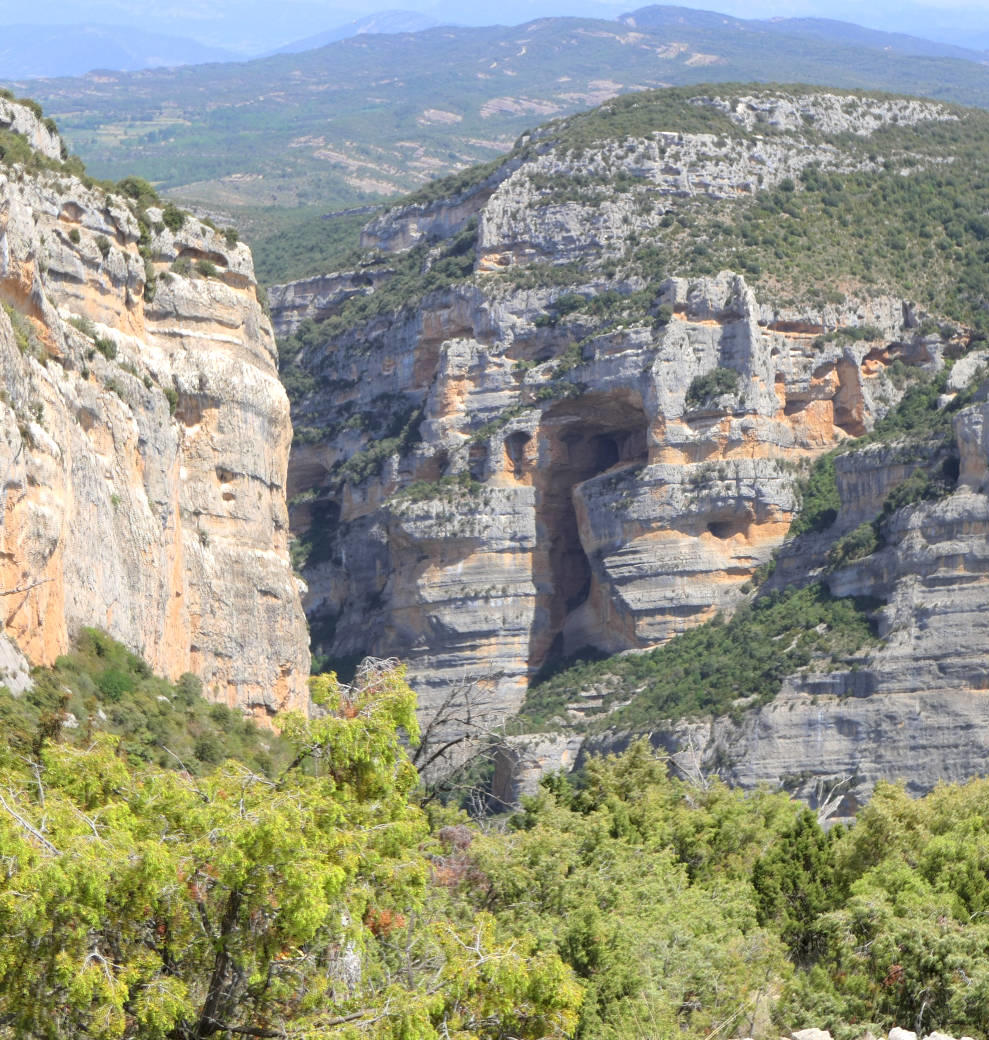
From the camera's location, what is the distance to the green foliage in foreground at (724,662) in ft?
271

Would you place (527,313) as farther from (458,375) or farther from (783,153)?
(783,153)

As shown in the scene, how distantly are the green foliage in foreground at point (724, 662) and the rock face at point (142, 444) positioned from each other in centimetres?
2695

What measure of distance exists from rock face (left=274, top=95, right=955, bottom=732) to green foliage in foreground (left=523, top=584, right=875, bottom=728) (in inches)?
78.0

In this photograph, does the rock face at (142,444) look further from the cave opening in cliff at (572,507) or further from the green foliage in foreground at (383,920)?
the cave opening in cliff at (572,507)

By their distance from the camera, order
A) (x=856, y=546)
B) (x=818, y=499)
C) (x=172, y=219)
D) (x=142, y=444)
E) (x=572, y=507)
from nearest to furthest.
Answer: (x=142, y=444) < (x=172, y=219) < (x=856, y=546) < (x=818, y=499) < (x=572, y=507)

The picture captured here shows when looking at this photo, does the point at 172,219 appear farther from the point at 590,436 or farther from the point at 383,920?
the point at 590,436

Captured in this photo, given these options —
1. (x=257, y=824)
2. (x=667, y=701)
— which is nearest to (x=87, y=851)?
(x=257, y=824)

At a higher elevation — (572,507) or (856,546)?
(856,546)

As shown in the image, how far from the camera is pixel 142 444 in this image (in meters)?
52.4

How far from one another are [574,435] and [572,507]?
10.7ft

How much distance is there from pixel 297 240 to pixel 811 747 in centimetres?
7190

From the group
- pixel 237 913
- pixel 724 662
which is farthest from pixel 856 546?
pixel 237 913

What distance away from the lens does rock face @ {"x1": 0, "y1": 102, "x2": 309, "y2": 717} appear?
43.2m

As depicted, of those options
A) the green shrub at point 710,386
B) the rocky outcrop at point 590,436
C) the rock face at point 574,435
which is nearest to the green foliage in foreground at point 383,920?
the rocky outcrop at point 590,436
